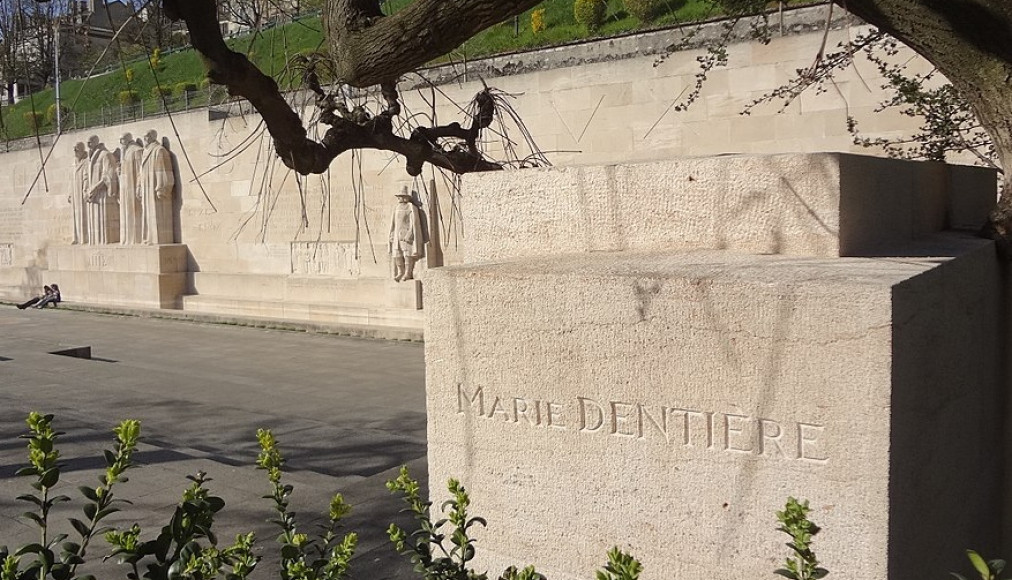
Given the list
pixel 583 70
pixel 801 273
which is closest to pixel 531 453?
pixel 801 273

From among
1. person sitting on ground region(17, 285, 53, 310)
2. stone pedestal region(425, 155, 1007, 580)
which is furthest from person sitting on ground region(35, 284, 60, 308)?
stone pedestal region(425, 155, 1007, 580)

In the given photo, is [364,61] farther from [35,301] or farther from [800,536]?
[35,301]

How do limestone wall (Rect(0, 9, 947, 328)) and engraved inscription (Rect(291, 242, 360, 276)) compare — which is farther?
engraved inscription (Rect(291, 242, 360, 276))

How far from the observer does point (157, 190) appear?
1912 centimetres

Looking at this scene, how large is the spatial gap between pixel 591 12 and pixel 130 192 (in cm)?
1079

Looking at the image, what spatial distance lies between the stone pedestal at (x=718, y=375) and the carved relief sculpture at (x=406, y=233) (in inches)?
431

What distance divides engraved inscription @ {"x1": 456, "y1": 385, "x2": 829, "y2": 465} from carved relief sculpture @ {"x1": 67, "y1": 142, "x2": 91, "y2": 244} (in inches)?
817

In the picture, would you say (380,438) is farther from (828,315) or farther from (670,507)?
(828,315)

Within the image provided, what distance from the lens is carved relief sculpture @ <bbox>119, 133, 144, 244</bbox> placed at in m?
19.9

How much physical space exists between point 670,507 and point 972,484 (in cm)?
120

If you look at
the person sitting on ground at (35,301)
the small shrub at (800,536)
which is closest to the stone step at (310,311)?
the person sitting on ground at (35,301)

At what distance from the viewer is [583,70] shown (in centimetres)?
1269

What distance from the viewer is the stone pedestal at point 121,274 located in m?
18.9

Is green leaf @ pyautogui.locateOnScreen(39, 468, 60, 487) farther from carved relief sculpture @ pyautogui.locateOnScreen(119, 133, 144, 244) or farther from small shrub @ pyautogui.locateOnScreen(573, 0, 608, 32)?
carved relief sculpture @ pyautogui.locateOnScreen(119, 133, 144, 244)
